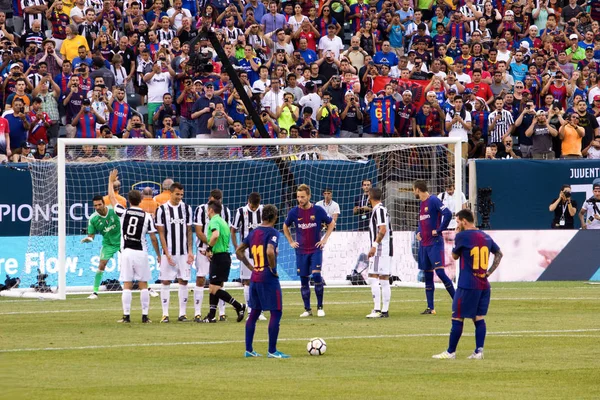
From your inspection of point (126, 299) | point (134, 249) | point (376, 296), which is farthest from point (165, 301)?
point (376, 296)

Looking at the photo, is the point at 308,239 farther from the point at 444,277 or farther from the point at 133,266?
the point at 133,266

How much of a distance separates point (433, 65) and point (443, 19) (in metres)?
3.40

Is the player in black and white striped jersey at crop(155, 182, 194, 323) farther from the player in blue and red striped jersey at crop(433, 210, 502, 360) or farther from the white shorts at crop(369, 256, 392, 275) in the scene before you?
the player in blue and red striped jersey at crop(433, 210, 502, 360)

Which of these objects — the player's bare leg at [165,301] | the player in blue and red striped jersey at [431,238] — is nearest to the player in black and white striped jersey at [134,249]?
the player's bare leg at [165,301]

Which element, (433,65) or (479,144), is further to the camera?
(433,65)

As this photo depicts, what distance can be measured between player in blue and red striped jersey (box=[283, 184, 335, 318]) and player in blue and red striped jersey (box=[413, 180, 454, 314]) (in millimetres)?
1759

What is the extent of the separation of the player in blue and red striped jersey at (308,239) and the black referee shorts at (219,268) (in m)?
1.24

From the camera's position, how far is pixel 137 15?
102 ft

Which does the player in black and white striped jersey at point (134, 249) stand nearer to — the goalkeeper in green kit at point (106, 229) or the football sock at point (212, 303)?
the football sock at point (212, 303)

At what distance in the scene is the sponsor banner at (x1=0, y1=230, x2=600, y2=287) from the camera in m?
25.2

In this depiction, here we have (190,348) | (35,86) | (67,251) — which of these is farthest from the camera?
(35,86)

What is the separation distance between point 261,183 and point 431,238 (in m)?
7.32

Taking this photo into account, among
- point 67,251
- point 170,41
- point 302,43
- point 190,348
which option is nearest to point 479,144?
point 302,43

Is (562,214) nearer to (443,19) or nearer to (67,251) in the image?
(443,19)
